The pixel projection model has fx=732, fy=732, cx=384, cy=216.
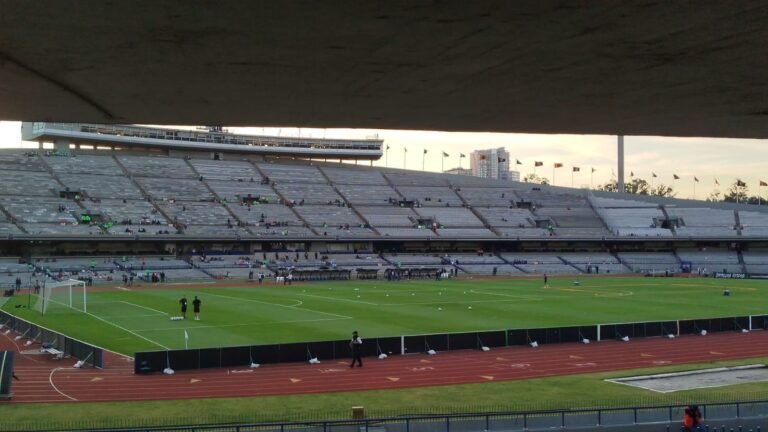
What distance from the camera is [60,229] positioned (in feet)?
243

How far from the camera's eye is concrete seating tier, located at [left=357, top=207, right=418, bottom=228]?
93.2 m

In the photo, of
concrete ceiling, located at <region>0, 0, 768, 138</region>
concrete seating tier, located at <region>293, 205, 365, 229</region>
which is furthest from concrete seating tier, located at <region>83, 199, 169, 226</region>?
concrete ceiling, located at <region>0, 0, 768, 138</region>

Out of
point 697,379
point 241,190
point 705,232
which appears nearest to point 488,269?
point 705,232

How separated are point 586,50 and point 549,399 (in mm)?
18551

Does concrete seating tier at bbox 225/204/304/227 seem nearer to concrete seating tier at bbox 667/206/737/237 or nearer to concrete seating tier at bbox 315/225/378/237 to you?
concrete seating tier at bbox 315/225/378/237

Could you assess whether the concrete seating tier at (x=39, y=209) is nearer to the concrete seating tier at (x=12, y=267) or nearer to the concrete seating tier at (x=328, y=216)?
the concrete seating tier at (x=12, y=267)

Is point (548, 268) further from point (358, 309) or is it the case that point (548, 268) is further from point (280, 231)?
point (358, 309)

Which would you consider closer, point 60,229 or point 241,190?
point 60,229

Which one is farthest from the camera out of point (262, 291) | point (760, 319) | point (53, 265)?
point (53, 265)

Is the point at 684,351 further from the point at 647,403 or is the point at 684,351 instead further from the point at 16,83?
the point at 16,83

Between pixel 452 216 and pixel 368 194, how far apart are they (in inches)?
487

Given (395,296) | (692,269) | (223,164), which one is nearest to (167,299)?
(395,296)

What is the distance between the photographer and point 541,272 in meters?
82.9

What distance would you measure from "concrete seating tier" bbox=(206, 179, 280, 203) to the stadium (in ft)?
3.17
